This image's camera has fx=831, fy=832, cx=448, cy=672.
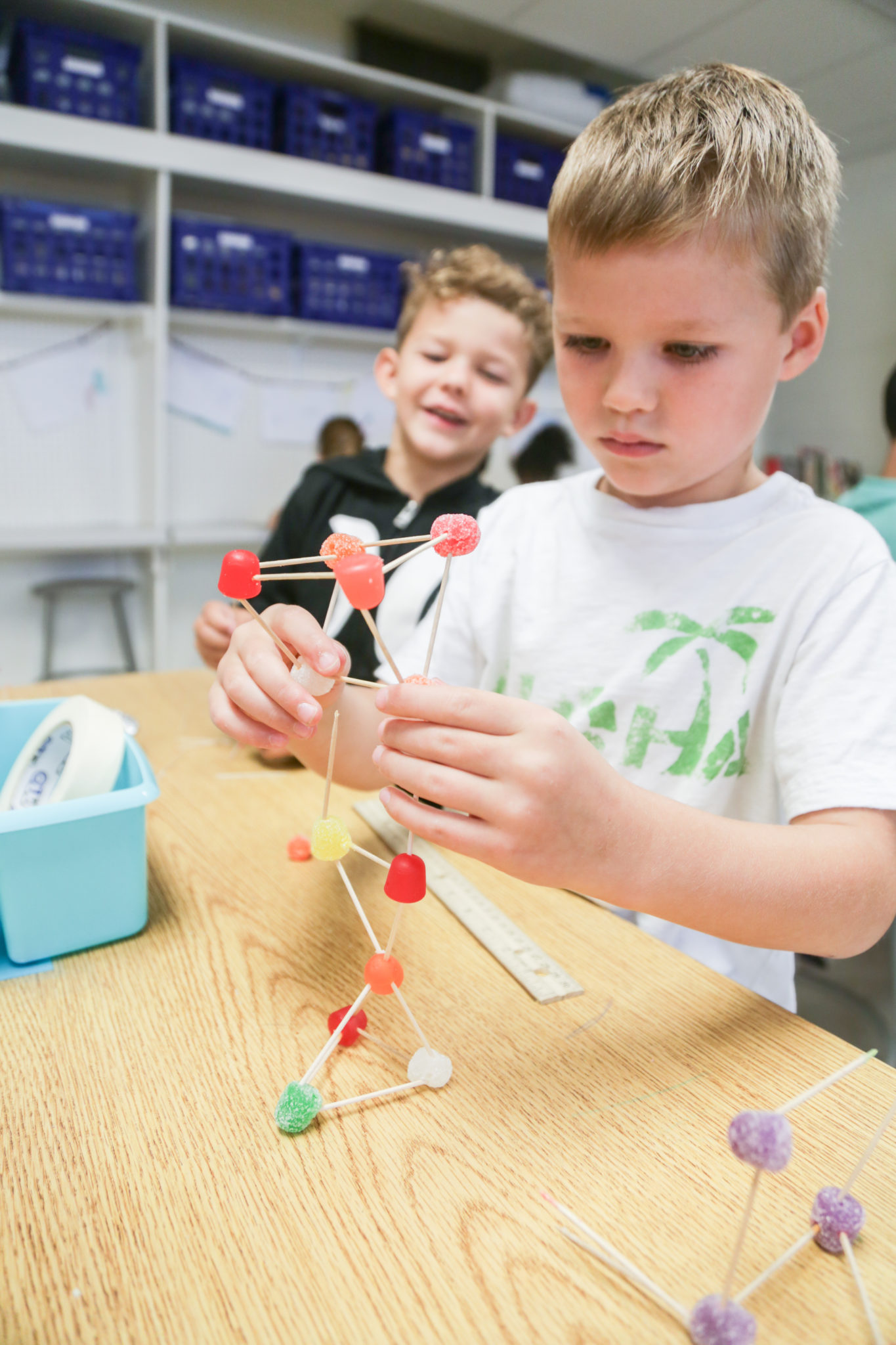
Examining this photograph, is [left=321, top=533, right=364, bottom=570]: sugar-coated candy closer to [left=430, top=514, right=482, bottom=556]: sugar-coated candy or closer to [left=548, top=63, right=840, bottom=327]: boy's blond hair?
[left=430, top=514, right=482, bottom=556]: sugar-coated candy

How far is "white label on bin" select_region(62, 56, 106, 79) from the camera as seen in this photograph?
2.31 meters

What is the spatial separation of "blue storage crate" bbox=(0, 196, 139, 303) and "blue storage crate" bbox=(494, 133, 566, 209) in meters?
1.34

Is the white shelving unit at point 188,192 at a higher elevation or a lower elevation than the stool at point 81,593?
higher

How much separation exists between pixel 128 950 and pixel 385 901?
21cm

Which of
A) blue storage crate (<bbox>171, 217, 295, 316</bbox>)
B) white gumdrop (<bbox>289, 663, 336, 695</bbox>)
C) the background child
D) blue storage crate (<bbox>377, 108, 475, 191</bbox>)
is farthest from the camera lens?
blue storage crate (<bbox>377, 108, 475, 191</bbox>)

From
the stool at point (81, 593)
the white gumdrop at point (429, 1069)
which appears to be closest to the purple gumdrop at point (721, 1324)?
the white gumdrop at point (429, 1069)

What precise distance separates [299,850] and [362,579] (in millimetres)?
385

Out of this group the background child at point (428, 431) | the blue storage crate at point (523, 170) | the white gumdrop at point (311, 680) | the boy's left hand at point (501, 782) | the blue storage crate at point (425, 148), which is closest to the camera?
the boy's left hand at point (501, 782)

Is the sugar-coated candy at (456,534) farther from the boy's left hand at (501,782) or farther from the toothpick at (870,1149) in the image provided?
the toothpick at (870,1149)

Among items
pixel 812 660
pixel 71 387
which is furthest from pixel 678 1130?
pixel 71 387

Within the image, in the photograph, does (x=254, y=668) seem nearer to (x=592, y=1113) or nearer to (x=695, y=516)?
(x=592, y=1113)

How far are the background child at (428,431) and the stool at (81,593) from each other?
1.56 m

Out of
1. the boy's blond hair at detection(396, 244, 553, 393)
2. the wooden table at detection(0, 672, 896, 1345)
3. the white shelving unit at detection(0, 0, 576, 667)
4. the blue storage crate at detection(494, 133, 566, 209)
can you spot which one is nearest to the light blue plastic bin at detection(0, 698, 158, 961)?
the wooden table at detection(0, 672, 896, 1345)

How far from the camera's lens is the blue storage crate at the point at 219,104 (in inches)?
97.7
